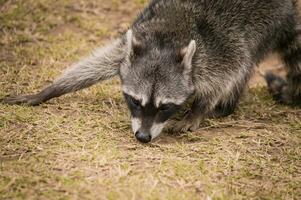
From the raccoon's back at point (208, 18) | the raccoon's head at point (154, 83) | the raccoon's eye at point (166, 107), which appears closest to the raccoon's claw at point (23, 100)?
the raccoon's head at point (154, 83)

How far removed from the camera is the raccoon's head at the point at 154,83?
527 centimetres

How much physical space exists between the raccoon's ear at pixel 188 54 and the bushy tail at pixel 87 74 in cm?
86

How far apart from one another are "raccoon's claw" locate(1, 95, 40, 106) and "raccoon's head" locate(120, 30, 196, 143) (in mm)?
1124

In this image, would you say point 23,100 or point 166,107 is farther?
point 23,100

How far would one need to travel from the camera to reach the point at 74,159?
4.82 meters

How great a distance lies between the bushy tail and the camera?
6.05 meters

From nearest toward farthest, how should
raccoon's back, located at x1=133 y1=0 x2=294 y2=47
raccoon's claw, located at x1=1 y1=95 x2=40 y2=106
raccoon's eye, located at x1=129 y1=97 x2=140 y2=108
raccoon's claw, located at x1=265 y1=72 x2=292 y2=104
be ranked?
1. raccoon's eye, located at x1=129 y1=97 x2=140 y2=108
2. raccoon's back, located at x1=133 y1=0 x2=294 y2=47
3. raccoon's claw, located at x1=1 y1=95 x2=40 y2=106
4. raccoon's claw, located at x1=265 y1=72 x2=292 y2=104

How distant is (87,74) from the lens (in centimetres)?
618

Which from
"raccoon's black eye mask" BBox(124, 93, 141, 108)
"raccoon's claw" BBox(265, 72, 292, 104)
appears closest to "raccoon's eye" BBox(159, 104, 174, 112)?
"raccoon's black eye mask" BBox(124, 93, 141, 108)

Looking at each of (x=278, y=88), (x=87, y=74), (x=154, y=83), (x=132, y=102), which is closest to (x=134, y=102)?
(x=132, y=102)

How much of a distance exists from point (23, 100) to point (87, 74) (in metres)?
0.79

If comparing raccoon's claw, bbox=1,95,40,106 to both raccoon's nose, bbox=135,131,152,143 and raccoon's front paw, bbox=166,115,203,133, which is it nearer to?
raccoon's nose, bbox=135,131,152,143

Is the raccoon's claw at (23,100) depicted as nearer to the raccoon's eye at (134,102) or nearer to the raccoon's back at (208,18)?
the raccoon's eye at (134,102)

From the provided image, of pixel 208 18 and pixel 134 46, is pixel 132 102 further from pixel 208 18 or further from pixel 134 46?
pixel 208 18
